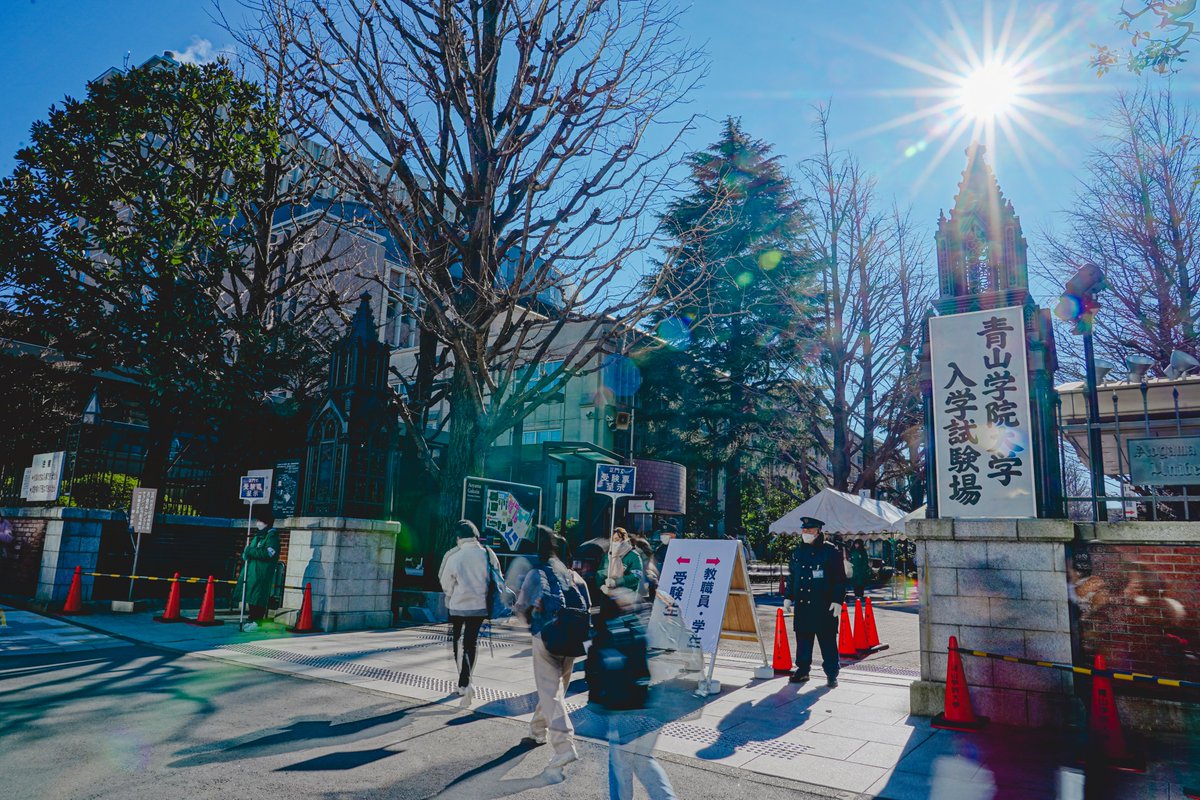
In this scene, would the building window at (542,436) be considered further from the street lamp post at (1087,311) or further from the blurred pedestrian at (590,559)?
the blurred pedestrian at (590,559)

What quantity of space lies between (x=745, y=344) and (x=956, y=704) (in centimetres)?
2277

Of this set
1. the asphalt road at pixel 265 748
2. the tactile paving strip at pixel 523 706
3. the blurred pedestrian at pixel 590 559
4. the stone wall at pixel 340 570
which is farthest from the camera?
the stone wall at pixel 340 570

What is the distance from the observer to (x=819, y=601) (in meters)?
8.98

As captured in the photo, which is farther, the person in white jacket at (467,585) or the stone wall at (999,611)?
the person in white jacket at (467,585)

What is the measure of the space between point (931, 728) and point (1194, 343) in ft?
58.3

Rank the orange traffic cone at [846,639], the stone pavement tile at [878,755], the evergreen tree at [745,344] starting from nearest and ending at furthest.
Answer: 1. the stone pavement tile at [878,755]
2. the orange traffic cone at [846,639]
3. the evergreen tree at [745,344]

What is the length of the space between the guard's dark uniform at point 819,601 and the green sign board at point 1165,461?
333 centimetres

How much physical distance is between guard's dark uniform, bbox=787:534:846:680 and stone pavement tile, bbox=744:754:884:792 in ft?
10.3

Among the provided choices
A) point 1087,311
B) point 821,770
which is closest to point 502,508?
point 821,770

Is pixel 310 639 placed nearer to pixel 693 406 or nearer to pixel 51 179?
pixel 51 179

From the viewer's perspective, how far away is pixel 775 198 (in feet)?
96.4

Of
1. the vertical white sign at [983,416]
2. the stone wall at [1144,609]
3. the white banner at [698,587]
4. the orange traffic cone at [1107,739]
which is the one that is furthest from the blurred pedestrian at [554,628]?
the stone wall at [1144,609]

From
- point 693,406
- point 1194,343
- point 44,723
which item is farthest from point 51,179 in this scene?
point 1194,343

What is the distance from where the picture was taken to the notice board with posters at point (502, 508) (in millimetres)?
15055
